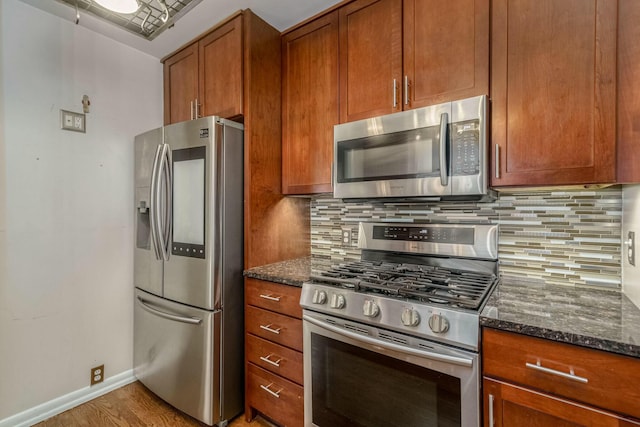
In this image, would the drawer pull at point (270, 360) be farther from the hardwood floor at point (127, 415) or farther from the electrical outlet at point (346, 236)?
the electrical outlet at point (346, 236)

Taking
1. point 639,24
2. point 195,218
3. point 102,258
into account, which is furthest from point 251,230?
point 639,24

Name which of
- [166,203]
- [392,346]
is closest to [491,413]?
[392,346]

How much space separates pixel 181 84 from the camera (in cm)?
220

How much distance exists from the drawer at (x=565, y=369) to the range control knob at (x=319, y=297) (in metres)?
0.64

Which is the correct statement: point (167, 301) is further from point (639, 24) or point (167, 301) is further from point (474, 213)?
point (639, 24)

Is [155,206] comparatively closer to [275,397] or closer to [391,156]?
[275,397]

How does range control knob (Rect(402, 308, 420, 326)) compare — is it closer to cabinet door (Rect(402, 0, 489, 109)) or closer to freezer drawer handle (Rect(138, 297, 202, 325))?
cabinet door (Rect(402, 0, 489, 109))

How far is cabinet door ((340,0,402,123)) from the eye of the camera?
1.51 meters

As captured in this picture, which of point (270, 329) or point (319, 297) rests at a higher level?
point (319, 297)

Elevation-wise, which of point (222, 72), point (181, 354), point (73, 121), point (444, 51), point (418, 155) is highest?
point (222, 72)

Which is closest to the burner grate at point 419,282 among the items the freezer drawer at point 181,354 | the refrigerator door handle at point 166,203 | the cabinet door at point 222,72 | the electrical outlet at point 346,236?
the electrical outlet at point 346,236

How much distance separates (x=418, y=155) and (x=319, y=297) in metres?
0.82

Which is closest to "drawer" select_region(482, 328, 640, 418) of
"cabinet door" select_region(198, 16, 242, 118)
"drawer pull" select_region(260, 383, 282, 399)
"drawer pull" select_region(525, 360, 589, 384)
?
"drawer pull" select_region(525, 360, 589, 384)

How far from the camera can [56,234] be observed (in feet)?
6.03
